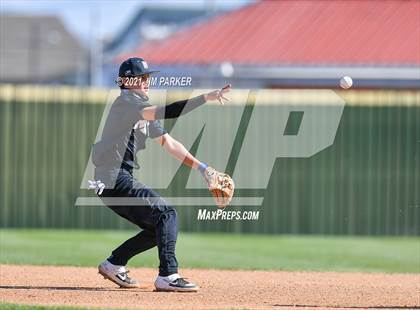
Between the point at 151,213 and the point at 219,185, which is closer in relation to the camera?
the point at 151,213

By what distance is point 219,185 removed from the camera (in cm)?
997

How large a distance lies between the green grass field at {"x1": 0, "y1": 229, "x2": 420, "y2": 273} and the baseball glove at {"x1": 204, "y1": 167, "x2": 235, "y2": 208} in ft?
10.3

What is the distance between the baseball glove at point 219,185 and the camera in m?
9.80

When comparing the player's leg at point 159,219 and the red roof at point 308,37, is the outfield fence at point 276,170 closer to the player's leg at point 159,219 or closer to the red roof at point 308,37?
the red roof at point 308,37

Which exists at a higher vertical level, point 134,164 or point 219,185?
point 134,164

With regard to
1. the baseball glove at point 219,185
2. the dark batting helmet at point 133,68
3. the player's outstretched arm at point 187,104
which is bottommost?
the baseball glove at point 219,185

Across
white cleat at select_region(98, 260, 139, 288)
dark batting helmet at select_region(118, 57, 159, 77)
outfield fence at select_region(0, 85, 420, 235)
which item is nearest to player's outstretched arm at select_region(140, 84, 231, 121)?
dark batting helmet at select_region(118, 57, 159, 77)

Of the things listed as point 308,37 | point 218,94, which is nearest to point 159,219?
point 218,94

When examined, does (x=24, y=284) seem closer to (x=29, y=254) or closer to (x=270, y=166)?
(x=29, y=254)

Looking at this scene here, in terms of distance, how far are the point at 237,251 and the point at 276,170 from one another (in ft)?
10.7

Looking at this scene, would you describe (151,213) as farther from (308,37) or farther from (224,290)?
(308,37)

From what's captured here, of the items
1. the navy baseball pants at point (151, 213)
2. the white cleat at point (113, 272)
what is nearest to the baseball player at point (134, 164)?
the navy baseball pants at point (151, 213)

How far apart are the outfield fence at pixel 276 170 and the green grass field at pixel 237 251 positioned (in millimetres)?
267

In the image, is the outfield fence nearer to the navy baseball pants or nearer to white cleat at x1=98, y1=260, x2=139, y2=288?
white cleat at x1=98, y1=260, x2=139, y2=288
